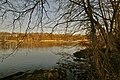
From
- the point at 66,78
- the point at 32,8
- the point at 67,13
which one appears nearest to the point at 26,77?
the point at 66,78

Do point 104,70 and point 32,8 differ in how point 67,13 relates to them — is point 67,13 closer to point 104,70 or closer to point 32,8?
point 32,8

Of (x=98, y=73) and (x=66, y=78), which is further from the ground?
(x=98, y=73)

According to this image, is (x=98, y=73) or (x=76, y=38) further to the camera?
(x=76, y=38)

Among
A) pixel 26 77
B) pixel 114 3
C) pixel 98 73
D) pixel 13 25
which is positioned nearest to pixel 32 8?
pixel 13 25

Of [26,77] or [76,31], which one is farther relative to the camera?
[26,77]

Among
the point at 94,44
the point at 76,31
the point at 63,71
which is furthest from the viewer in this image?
the point at 63,71

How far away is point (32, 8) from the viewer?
15.6 feet

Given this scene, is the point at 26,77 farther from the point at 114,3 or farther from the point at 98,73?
the point at 98,73

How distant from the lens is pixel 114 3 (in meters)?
6.26

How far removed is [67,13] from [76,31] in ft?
2.69

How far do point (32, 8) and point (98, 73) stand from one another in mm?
2082

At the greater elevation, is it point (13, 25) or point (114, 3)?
point (114, 3)

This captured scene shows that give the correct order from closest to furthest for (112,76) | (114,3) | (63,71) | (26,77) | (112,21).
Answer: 1. (112,76)
2. (114,3)
3. (112,21)
4. (26,77)
5. (63,71)

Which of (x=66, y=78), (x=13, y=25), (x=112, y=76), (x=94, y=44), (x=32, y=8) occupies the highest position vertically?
(x=32, y=8)
